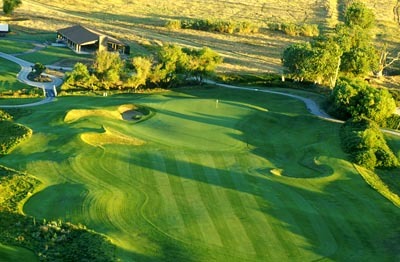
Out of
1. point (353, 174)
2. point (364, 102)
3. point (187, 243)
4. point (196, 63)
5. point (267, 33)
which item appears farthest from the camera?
point (267, 33)

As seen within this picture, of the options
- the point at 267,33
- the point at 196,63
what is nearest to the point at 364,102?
the point at 196,63

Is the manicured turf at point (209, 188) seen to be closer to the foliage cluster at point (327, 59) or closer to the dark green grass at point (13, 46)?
the foliage cluster at point (327, 59)

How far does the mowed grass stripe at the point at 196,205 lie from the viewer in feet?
125

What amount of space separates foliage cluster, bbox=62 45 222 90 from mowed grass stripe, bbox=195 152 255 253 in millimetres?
33679

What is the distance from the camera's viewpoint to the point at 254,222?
4050 cm

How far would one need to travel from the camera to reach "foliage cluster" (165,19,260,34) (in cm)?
14088

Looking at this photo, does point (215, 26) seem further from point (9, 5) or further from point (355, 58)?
point (355, 58)

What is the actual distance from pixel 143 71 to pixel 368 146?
39.4 m

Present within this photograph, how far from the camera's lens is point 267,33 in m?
144

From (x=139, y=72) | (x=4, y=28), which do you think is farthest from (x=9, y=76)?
(x=4, y=28)

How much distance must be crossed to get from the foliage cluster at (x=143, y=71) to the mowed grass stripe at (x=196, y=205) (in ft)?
109

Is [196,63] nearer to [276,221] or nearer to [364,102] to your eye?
[364,102]

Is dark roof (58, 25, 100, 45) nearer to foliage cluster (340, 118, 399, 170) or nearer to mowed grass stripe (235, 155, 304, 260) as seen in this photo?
foliage cluster (340, 118, 399, 170)

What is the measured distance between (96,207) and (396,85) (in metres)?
82.4
